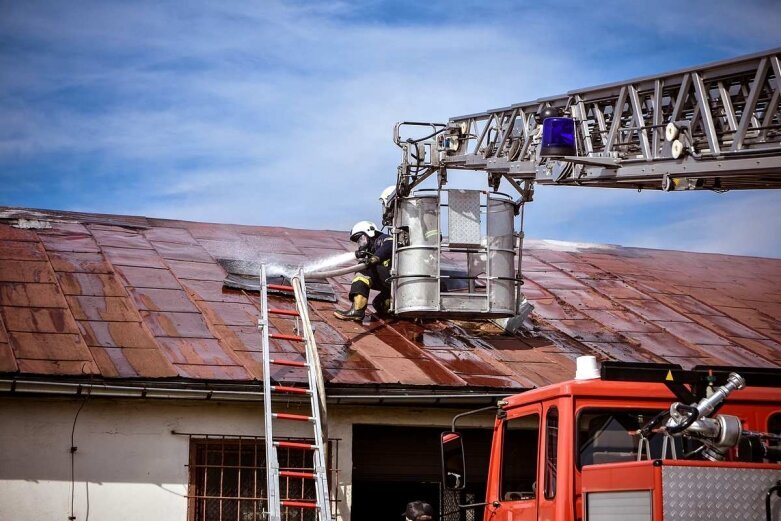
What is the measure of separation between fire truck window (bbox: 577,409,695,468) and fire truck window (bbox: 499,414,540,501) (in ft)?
1.58

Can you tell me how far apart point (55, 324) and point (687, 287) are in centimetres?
1050

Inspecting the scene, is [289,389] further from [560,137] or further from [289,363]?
[560,137]

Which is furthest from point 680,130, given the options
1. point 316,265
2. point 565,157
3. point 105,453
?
point 316,265

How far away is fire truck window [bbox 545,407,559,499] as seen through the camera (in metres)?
7.24

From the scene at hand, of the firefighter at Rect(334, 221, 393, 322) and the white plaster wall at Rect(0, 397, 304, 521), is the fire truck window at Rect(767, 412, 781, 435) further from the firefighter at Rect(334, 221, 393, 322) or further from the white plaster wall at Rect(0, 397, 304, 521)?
the firefighter at Rect(334, 221, 393, 322)

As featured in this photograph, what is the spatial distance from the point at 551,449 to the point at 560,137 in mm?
3784

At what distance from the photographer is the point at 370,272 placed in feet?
46.6

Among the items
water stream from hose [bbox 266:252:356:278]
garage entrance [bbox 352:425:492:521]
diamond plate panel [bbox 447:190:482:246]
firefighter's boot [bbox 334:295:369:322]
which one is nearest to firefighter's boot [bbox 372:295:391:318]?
firefighter's boot [bbox 334:295:369:322]

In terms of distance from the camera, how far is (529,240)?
20.3m

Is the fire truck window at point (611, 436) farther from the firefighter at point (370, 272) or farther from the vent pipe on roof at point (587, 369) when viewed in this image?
the firefighter at point (370, 272)

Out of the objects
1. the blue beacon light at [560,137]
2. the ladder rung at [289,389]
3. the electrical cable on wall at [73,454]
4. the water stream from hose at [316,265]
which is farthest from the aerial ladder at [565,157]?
the electrical cable on wall at [73,454]

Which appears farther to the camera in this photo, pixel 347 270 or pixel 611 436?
pixel 347 270

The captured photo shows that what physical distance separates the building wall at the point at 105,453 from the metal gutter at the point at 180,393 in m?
0.37

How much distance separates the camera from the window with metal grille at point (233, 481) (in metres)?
11.4
